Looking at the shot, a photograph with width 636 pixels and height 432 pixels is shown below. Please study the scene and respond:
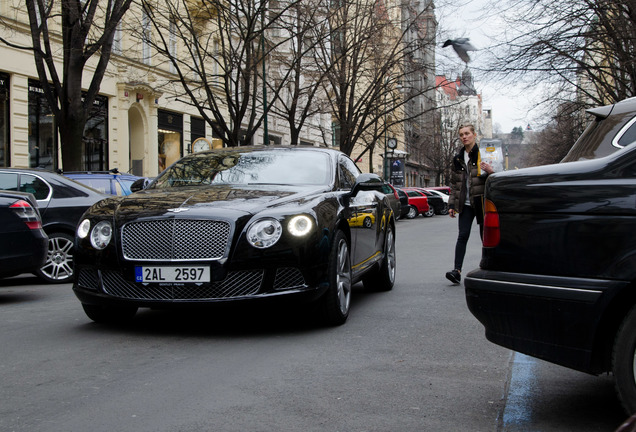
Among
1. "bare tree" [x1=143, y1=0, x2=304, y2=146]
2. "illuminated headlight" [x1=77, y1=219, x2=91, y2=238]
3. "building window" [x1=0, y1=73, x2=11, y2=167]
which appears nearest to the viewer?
"illuminated headlight" [x1=77, y1=219, x2=91, y2=238]

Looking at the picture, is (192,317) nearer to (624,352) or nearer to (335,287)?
(335,287)

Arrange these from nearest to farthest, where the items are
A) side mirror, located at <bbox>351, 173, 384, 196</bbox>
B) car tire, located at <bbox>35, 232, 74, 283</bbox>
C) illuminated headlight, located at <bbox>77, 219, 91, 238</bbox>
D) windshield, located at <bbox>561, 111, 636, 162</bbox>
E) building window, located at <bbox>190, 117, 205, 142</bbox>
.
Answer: windshield, located at <bbox>561, 111, 636, 162</bbox> < illuminated headlight, located at <bbox>77, 219, 91, 238</bbox> < side mirror, located at <bbox>351, 173, 384, 196</bbox> < car tire, located at <bbox>35, 232, 74, 283</bbox> < building window, located at <bbox>190, 117, 205, 142</bbox>

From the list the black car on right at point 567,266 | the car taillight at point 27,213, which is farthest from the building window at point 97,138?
the black car on right at point 567,266

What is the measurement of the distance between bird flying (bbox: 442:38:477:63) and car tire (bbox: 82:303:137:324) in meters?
16.4

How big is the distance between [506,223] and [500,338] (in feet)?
1.91

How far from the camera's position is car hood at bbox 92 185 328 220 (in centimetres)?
570

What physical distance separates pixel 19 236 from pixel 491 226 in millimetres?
5676

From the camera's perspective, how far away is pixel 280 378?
4.50 meters

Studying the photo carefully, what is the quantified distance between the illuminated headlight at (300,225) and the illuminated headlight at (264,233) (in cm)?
9

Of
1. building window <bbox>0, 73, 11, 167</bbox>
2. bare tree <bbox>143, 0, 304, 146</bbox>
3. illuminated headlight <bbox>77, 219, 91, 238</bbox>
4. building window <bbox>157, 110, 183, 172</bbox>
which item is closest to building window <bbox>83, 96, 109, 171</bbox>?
bare tree <bbox>143, 0, 304, 146</bbox>

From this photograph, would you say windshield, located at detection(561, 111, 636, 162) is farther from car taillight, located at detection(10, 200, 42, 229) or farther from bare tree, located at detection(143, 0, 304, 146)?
bare tree, located at detection(143, 0, 304, 146)

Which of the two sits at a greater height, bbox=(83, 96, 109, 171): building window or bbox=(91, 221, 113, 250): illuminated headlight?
bbox=(83, 96, 109, 171): building window

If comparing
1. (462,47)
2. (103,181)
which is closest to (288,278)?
(103,181)

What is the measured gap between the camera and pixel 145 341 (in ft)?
18.4
